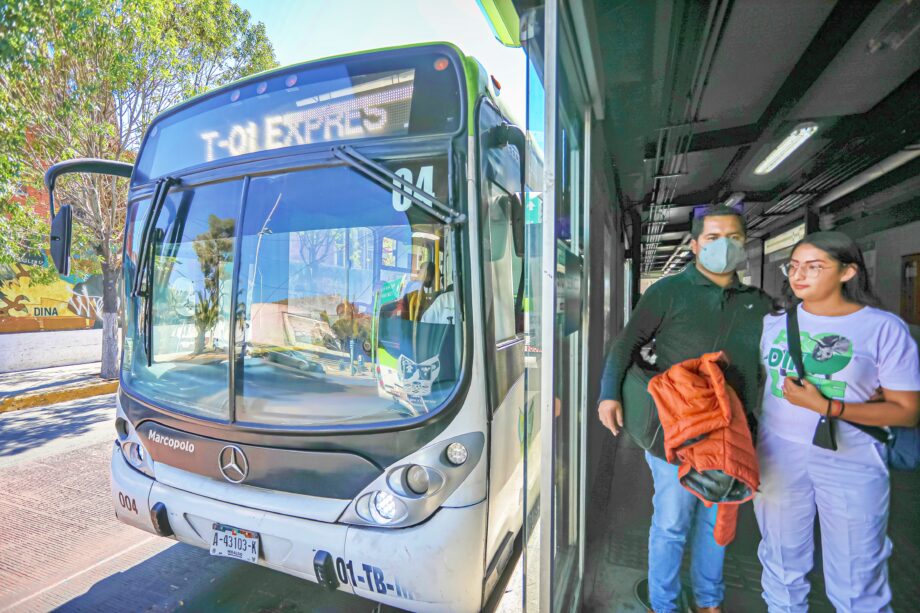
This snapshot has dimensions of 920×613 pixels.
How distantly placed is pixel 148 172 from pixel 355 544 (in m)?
2.59

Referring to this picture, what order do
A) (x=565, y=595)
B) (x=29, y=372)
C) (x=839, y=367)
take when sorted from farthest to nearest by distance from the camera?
1. (x=29, y=372)
2. (x=565, y=595)
3. (x=839, y=367)

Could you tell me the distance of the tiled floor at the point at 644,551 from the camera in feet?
8.57

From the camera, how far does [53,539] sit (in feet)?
11.5

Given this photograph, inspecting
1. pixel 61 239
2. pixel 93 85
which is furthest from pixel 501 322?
pixel 93 85

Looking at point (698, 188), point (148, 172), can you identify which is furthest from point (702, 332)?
point (698, 188)

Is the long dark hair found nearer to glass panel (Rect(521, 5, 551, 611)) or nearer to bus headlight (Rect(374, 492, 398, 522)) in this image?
glass panel (Rect(521, 5, 551, 611))

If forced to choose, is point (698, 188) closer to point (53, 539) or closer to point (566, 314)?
point (566, 314)

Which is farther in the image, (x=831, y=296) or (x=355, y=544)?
(x=355, y=544)

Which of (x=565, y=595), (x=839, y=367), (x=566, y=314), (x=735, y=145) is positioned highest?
(x=735, y=145)

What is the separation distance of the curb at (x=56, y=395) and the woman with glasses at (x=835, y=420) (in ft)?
33.5

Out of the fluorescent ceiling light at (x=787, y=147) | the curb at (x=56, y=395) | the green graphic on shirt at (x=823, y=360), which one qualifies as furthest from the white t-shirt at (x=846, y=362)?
the curb at (x=56, y=395)

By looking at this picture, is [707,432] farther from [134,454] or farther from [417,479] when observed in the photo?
[134,454]

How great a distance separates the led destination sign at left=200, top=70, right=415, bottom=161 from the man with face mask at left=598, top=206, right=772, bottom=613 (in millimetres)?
1452

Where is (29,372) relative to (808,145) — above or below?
below
